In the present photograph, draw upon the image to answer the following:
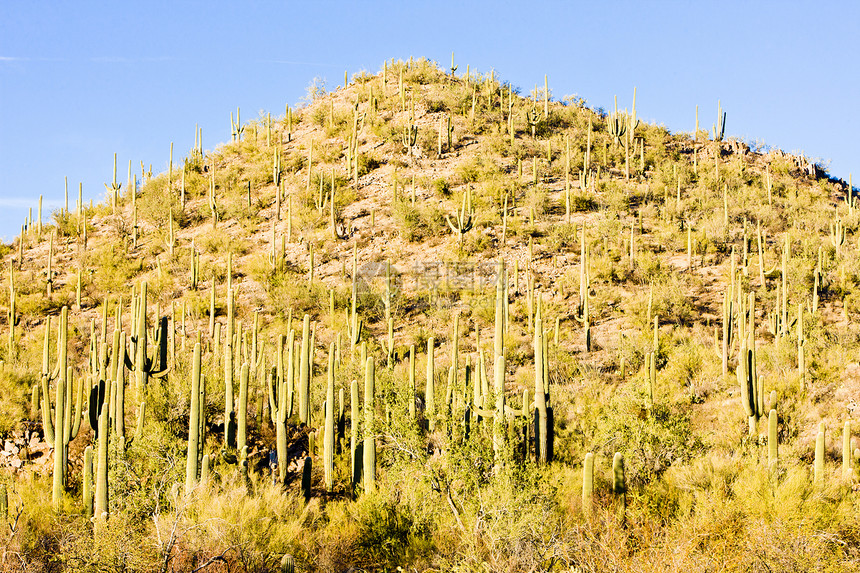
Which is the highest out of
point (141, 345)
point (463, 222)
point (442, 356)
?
point (463, 222)

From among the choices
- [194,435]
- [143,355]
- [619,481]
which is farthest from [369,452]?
[143,355]

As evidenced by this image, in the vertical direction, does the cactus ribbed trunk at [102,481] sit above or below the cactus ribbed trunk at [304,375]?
below

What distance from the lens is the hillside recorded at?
9.08 meters

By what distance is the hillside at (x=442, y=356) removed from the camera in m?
9.08

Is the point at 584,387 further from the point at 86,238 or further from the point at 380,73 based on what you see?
the point at 380,73

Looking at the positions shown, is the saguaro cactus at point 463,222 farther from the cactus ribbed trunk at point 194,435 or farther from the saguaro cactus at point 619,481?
the saguaro cactus at point 619,481

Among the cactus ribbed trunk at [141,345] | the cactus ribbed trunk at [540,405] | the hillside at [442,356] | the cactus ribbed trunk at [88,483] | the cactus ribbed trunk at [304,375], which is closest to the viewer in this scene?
the hillside at [442,356]

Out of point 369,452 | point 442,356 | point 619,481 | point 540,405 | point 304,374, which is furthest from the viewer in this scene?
point 442,356

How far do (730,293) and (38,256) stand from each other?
81.4ft

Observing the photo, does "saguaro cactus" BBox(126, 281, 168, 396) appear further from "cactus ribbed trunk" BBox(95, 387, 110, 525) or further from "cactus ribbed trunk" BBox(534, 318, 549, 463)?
"cactus ribbed trunk" BBox(534, 318, 549, 463)

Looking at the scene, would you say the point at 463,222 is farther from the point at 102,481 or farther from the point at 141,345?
the point at 102,481

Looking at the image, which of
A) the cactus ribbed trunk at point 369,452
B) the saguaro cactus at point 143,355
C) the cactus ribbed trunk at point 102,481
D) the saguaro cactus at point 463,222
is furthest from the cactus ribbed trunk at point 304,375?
the saguaro cactus at point 463,222

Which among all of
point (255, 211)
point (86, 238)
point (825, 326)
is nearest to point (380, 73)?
point (255, 211)

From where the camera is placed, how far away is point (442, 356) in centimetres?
1886
